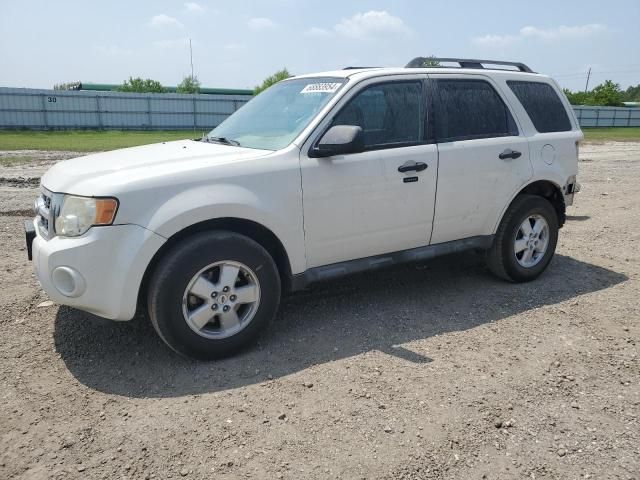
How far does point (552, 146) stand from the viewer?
5055 millimetres

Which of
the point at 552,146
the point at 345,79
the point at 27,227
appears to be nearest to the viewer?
the point at 27,227

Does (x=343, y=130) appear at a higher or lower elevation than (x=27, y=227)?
higher

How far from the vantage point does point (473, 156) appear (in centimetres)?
451

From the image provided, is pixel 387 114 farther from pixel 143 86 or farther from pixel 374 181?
pixel 143 86

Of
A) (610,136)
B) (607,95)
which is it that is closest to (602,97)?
(607,95)

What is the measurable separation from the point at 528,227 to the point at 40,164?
12.7 metres

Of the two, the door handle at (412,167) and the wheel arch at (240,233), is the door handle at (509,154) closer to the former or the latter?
the door handle at (412,167)

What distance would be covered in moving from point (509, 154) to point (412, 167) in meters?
1.13

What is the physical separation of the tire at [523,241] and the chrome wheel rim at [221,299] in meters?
2.47

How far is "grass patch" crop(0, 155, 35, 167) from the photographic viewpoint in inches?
551

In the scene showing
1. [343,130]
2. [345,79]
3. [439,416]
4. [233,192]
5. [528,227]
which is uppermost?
[345,79]

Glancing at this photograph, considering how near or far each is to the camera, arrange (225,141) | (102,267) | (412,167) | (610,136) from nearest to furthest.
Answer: (102,267), (412,167), (225,141), (610,136)

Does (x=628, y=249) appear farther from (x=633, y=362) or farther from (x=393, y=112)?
(x=393, y=112)

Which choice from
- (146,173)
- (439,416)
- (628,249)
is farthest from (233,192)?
(628,249)
